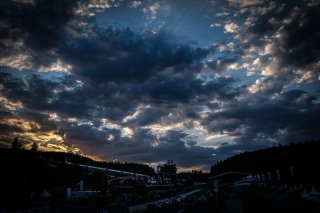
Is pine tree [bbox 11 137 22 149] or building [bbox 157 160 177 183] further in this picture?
building [bbox 157 160 177 183]

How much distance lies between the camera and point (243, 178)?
4284 inches

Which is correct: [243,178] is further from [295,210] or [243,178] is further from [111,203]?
[295,210]

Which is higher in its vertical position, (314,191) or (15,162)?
(15,162)

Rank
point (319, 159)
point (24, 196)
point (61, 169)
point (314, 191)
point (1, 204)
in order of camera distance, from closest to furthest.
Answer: point (314, 191) < point (1, 204) < point (319, 159) < point (24, 196) < point (61, 169)

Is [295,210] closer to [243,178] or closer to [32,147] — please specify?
[32,147]

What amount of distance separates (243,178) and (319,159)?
56.3 m

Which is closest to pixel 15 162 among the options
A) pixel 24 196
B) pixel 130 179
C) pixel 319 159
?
pixel 24 196

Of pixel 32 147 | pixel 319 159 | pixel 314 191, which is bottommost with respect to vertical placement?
pixel 314 191

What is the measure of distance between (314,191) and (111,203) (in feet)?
102

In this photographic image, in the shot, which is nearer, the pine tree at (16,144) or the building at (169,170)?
the pine tree at (16,144)

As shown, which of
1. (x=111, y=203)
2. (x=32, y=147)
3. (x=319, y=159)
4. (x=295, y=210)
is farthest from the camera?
(x=32, y=147)

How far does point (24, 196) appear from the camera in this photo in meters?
64.0

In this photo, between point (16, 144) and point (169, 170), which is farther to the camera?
point (169, 170)

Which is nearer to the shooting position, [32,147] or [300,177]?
[300,177]
